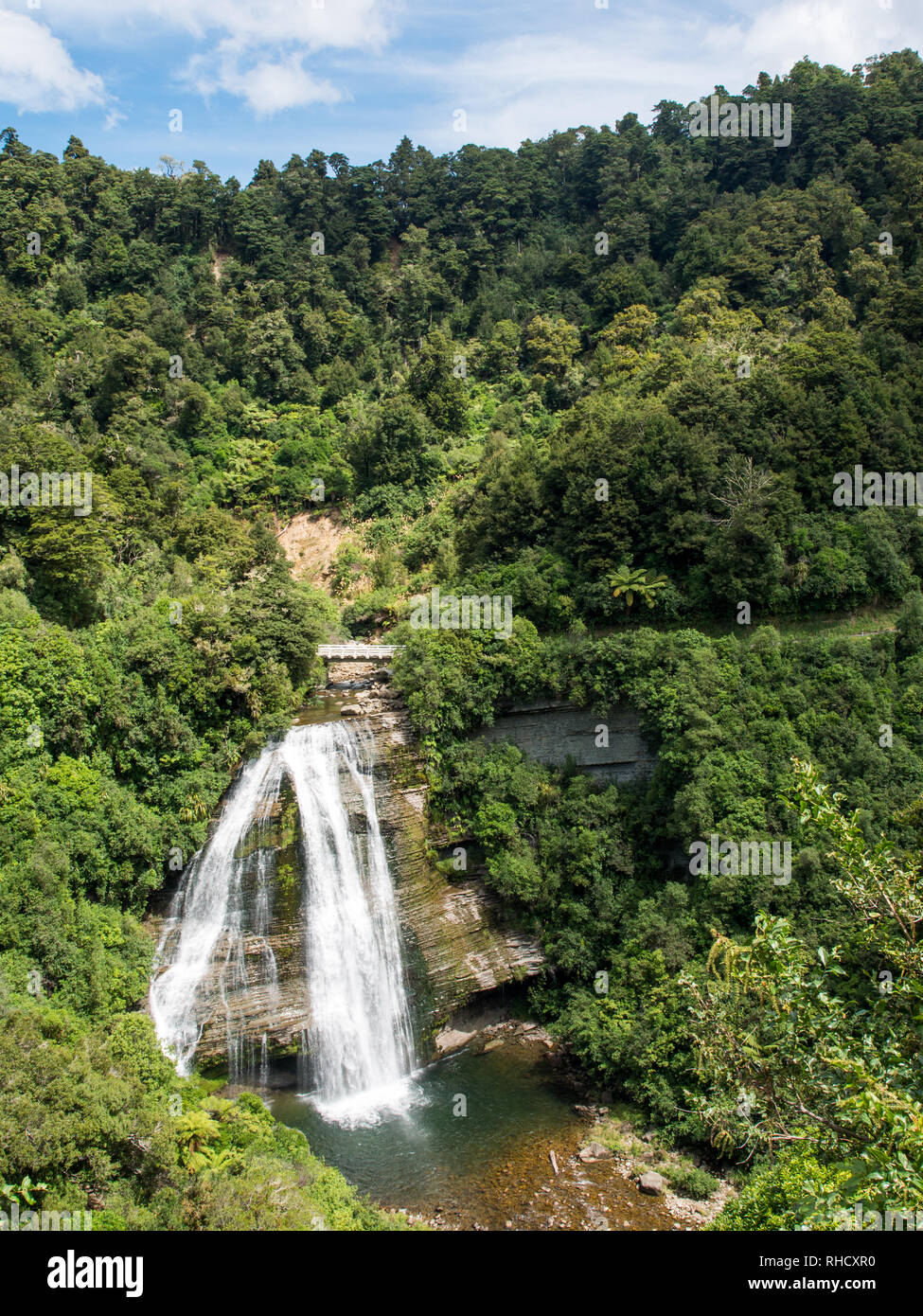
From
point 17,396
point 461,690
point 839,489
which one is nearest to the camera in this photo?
point 461,690

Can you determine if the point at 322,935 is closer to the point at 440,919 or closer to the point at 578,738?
the point at 440,919

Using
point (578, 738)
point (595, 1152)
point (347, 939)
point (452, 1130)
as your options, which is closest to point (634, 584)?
point (578, 738)

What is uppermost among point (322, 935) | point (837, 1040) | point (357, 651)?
point (357, 651)

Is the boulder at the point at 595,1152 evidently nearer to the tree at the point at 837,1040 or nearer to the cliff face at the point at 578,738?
the cliff face at the point at 578,738

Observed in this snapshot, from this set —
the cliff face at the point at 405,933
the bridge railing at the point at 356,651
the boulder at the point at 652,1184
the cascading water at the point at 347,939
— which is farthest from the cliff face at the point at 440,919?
the boulder at the point at 652,1184

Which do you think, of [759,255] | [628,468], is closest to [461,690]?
[628,468]
